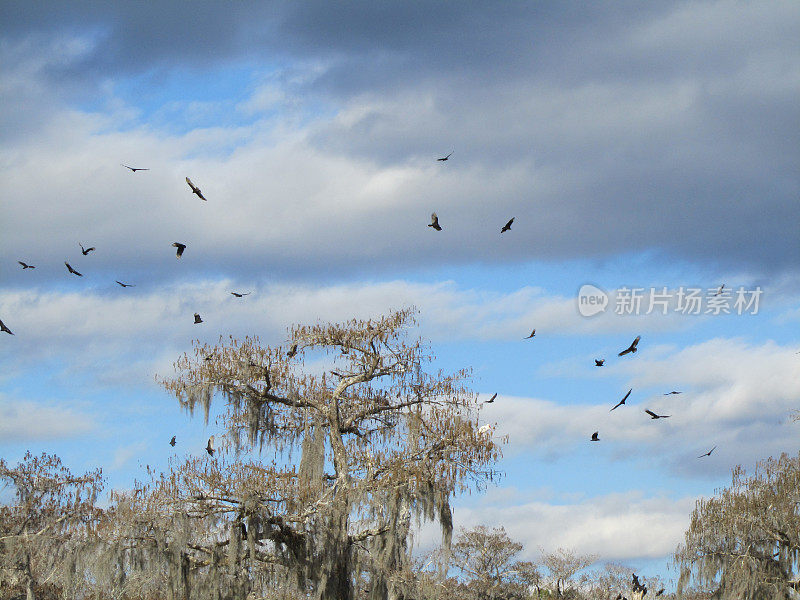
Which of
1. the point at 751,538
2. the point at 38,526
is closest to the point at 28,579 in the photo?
the point at 38,526

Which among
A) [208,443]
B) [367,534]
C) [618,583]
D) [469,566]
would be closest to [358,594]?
[367,534]

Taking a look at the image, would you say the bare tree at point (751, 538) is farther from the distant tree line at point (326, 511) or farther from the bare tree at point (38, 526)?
the bare tree at point (38, 526)

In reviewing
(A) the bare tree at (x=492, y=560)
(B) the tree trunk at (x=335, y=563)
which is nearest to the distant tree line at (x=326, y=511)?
(B) the tree trunk at (x=335, y=563)

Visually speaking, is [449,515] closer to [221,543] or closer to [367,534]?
A: [367,534]

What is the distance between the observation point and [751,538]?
109 ft

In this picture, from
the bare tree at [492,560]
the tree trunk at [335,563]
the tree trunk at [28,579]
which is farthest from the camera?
the bare tree at [492,560]

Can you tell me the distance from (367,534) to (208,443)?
5290 millimetres

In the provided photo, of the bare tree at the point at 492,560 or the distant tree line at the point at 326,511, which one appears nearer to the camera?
the distant tree line at the point at 326,511

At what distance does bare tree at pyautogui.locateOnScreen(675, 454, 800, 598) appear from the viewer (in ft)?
106

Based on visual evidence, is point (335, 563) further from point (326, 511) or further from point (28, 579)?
point (28, 579)

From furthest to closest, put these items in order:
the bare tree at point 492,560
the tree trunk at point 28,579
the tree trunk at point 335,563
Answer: the bare tree at point 492,560, the tree trunk at point 28,579, the tree trunk at point 335,563

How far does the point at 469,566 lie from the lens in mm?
60375

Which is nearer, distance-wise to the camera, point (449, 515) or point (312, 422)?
point (449, 515)

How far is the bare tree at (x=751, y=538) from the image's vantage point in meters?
32.3
